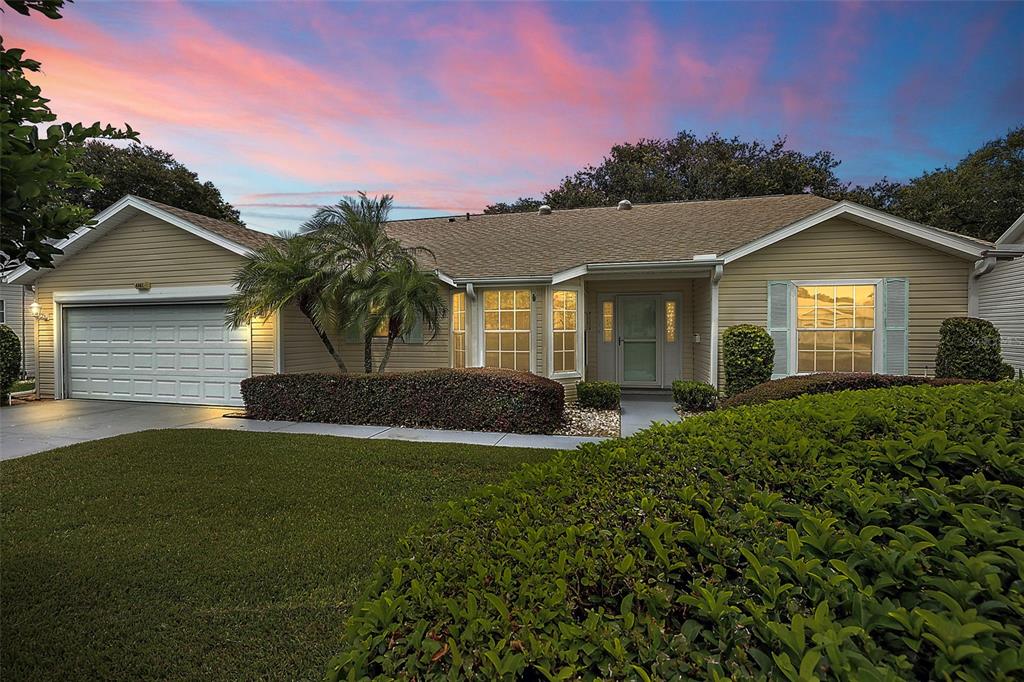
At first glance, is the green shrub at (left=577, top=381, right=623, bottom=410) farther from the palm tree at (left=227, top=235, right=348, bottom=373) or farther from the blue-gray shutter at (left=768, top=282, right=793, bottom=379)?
the palm tree at (left=227, top=235, right=348, bottom=373)

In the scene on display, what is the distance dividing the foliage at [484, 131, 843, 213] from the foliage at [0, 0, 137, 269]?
89.6ft

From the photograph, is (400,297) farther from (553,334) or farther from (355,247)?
(553,334)

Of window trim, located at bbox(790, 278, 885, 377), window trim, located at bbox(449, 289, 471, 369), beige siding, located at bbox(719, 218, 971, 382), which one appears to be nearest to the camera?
beige siding, located at bbox(719, 218, 971, 382)

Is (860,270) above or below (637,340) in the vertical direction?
above

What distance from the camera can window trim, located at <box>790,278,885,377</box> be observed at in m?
9.08

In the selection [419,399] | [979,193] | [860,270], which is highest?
[979,193]

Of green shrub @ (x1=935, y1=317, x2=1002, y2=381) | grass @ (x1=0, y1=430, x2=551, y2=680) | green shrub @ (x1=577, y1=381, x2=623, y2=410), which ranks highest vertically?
green shrub @ (x1=935, y1=317, x2=1002, y2=381)

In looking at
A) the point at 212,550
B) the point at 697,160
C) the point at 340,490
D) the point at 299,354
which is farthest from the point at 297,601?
the point at 697,160

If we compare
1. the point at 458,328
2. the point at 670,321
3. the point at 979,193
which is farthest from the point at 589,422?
the point at 979,193

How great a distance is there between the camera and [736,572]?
4.39 feet

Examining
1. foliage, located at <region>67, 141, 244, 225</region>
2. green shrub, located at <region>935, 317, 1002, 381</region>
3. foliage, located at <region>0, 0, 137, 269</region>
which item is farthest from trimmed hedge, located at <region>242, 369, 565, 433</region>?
foliage, located at <region>67, 141, 244, 225</region>

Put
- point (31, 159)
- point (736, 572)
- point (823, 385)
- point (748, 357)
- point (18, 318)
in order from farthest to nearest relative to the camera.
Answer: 1. point (18, 318)
2. point (748, 357)
3. point (823, 385)
4. point (31, 159)
5. point (736, 572)

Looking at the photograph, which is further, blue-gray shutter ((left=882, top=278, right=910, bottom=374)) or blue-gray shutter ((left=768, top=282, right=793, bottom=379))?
blue-gray shutter ((left=768, top=282, right=793, bottom=379))

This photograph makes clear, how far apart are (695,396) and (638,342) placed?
10.2ft
